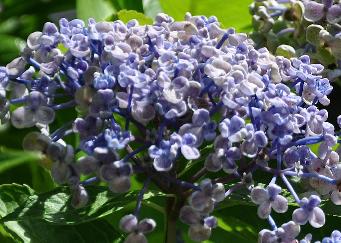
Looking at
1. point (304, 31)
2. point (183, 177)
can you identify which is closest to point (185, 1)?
point (304, 31)

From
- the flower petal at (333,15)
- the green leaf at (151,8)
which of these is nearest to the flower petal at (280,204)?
the flower petal at (333,15)

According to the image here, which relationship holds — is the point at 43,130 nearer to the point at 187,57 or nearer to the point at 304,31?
the point at 187,57

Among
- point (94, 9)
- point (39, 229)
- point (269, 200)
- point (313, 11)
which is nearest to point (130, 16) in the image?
point (94, 9)

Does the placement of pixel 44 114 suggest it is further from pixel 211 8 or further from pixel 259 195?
pixel 211 8

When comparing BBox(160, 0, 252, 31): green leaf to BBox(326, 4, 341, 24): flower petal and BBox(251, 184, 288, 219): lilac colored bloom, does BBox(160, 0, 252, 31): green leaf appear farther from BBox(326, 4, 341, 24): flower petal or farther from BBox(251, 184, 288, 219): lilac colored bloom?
BBox(251, 184, 288, 219): lilac colored bloom

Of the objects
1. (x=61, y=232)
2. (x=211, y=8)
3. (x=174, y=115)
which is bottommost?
(x=61, y=232)

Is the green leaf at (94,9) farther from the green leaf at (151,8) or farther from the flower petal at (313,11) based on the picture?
the flower petal at (313,11)
